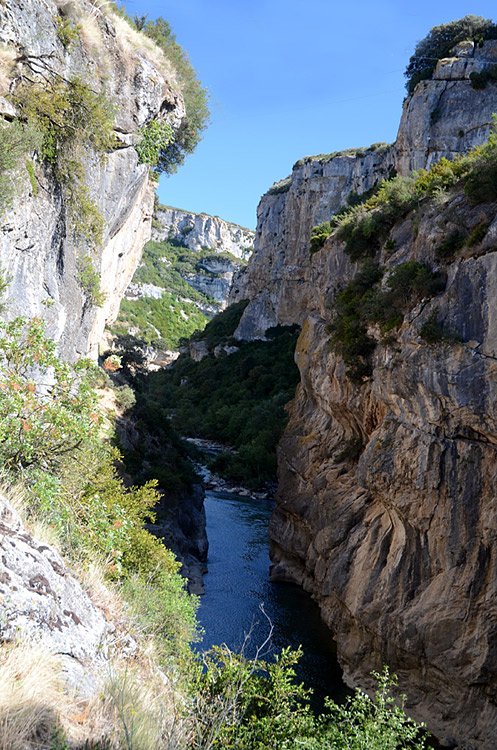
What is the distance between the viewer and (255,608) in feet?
63.3

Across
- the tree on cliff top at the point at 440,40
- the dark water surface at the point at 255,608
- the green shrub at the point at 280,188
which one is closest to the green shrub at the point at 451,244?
the dark water surface at the point at 255,608

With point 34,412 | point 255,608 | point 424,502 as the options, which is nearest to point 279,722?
point 34,412

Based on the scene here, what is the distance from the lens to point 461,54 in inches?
1185

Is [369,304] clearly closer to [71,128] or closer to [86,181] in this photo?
[86,181]

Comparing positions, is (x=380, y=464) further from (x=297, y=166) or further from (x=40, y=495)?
(x=297, y=166)

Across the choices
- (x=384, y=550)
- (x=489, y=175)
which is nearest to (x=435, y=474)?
(x=384, y=550)

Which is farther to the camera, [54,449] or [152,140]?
[152,140]

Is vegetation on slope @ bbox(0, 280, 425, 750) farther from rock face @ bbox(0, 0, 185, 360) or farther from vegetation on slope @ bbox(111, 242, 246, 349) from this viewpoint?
vegetation on slope @ bbox(111, 242, 246, 349)

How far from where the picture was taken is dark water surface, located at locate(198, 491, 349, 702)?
15.7 meters

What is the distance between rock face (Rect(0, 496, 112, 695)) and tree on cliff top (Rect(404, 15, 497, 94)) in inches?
1365

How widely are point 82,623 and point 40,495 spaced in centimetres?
228

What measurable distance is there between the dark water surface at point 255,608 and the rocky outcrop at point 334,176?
13114mm

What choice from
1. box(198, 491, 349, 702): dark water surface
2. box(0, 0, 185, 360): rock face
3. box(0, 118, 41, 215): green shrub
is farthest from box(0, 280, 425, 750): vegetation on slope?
box(198, 491, 349, 702): dark water surface

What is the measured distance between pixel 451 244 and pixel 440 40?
29.1 meters
